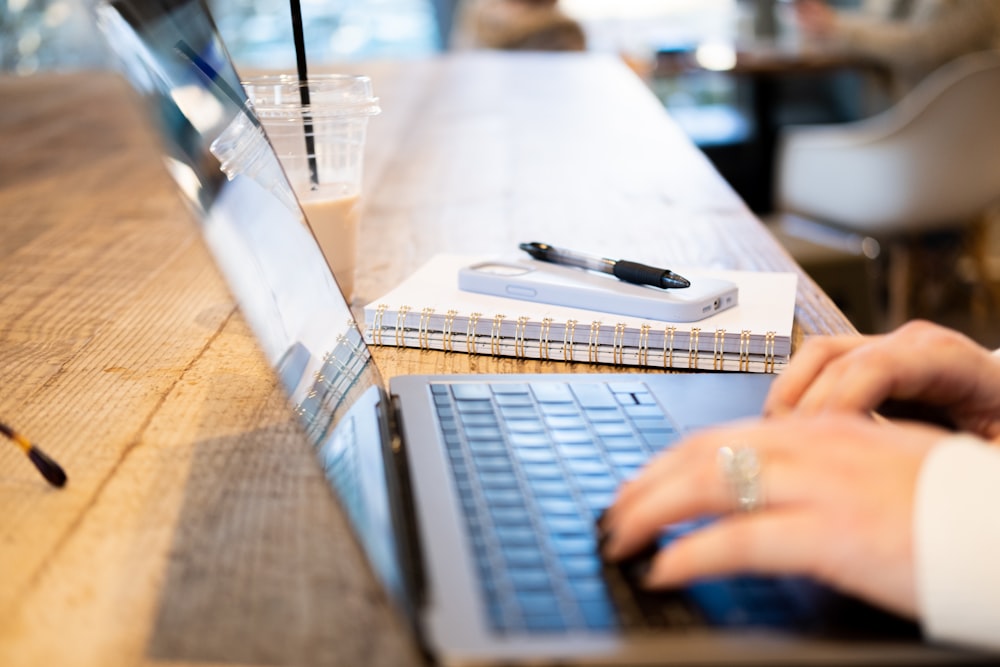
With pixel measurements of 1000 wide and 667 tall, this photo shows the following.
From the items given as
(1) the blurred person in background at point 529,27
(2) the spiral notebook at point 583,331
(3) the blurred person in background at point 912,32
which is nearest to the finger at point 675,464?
(2) the spiral notebook at point 583,331

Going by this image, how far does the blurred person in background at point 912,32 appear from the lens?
346cm

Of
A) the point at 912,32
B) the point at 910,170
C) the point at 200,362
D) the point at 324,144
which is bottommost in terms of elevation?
the point at 910,170

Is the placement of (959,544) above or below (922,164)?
above

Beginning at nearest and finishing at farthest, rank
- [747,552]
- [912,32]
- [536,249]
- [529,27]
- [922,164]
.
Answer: [747,552] < [536,249] < [922,164] < [529,27] < [912,32]

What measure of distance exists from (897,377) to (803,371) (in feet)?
0.16

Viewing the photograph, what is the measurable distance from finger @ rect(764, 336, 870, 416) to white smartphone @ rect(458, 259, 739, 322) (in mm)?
147

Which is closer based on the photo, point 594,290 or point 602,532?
point 602,532

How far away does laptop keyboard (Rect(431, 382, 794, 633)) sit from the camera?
1.32 feet

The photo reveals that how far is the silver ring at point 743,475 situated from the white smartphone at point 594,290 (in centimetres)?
29

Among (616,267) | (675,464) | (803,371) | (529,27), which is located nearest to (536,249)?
(616,267)

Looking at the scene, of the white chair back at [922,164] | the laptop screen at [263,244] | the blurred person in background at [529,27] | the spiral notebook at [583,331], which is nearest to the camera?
the laptop screen at [263,244]

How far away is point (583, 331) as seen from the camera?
741 mm

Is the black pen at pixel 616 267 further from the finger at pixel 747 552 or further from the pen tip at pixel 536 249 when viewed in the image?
the finger at pixel 747 552

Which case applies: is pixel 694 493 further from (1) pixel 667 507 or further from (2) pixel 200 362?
(2) pixel 200 362
